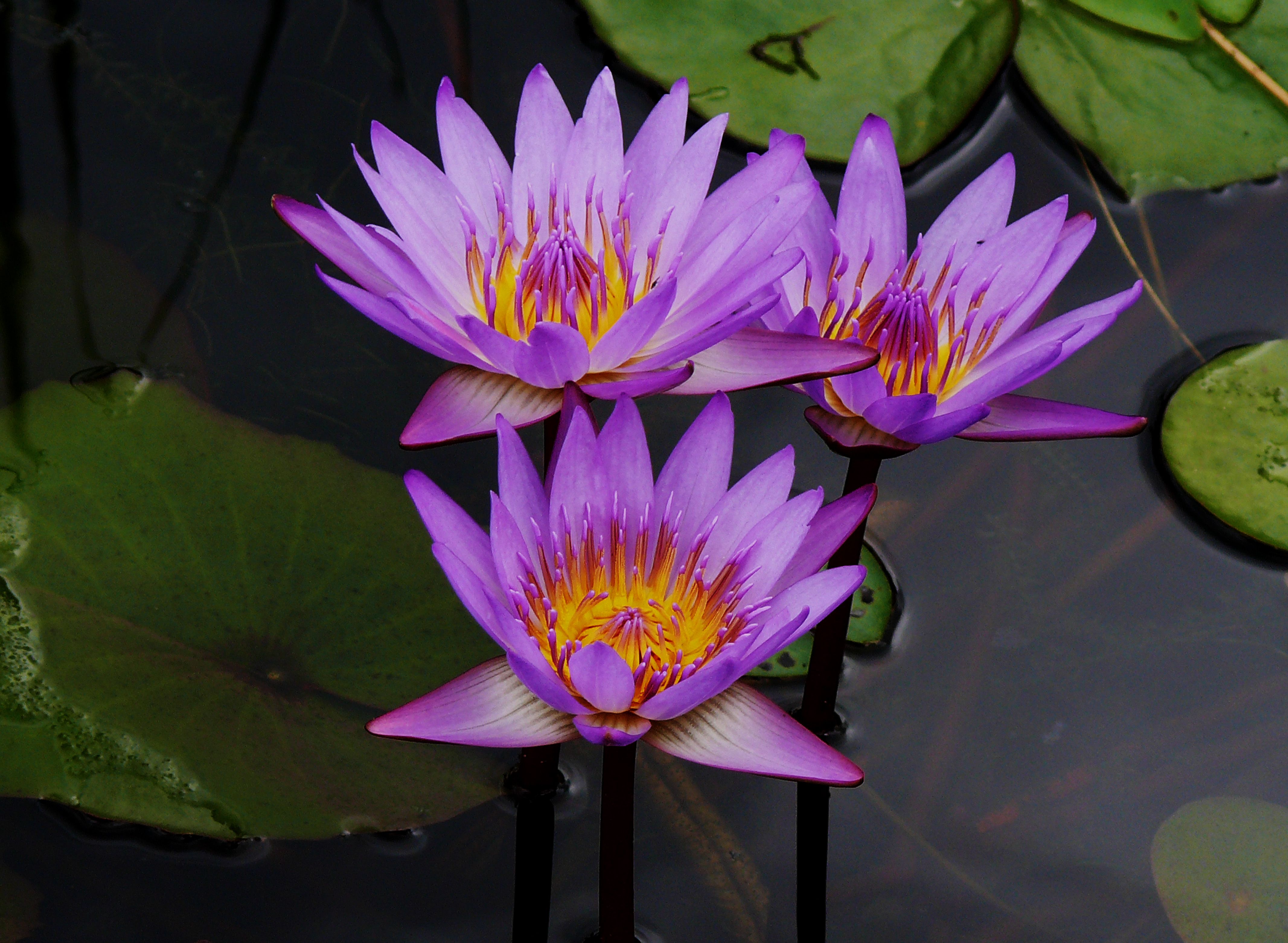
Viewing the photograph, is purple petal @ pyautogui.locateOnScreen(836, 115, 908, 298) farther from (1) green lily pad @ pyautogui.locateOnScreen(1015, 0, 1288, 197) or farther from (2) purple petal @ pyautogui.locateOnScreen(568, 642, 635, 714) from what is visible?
(1) green lily pad @ pyautogui.locateOnScreen(1015, 0, 1288, 197)

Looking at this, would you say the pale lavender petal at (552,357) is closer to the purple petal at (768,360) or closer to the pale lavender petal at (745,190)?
the purple petal at (768,360)

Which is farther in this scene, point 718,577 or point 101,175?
point 101,175

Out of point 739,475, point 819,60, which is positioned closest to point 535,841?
point 739,475

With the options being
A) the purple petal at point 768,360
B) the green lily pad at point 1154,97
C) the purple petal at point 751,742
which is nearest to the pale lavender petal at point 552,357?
the purple petal at point 768,360

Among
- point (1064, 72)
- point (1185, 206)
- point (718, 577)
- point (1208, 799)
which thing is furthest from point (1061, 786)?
point (1064, 72)

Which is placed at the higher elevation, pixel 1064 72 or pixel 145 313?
pixel 1064 72

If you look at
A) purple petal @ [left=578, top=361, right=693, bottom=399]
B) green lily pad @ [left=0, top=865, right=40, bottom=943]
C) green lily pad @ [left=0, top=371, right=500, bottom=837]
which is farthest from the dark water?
purple petal @ [left=578, top=361, right=693, bottom=399]

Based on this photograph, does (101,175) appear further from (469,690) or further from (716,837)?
(716,837)
